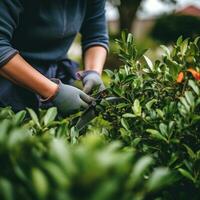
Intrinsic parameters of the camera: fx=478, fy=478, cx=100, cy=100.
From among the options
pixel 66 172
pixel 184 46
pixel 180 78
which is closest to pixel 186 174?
pixel 180 78

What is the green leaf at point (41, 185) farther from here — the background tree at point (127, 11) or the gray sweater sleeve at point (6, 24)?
the background tree at point (127, 11)

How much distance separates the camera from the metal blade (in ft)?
8.04

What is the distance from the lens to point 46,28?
9.10ft

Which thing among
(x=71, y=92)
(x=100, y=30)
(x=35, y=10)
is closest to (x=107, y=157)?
(x=71, y=92)

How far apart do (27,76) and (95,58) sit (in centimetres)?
96

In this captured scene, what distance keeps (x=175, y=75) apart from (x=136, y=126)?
11.4 inches

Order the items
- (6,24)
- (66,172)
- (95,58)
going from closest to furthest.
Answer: (66,172)
(6,24)
(95,58)

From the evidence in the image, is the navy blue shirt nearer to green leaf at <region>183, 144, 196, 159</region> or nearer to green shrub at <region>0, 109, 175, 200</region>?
green leaf at <region>183, 144, 196, 159</region>

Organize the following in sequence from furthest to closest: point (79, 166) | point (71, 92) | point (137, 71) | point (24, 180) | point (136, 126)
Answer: point (71, 92) → point (137, 71) → point (136, 126) → point (24, 180) → point (79, 166)

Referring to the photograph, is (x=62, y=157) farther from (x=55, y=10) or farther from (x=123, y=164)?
(x=55, y=10)

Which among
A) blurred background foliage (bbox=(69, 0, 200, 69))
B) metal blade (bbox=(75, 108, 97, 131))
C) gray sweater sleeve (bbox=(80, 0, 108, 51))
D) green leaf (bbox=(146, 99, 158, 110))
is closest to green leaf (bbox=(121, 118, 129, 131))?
green leaf (bbox=(146, 99, 158, 110))

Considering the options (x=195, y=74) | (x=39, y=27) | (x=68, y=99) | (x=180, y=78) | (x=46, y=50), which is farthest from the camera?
(x=46, y=50)

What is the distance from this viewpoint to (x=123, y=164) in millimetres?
1034

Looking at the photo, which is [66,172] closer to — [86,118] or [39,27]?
[86,118]
